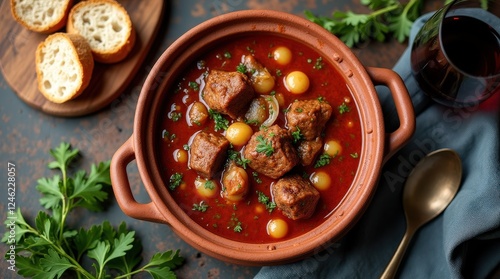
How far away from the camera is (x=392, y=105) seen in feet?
11.6

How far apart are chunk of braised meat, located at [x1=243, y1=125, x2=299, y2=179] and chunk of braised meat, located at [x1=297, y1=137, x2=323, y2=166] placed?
51 mm

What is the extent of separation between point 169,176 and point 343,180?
1.01 metres

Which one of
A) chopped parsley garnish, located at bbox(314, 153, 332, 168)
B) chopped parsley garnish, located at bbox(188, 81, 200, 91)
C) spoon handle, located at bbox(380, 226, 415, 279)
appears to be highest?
chopped parsley garnish, located at bbox(188, 81, 200, 91)

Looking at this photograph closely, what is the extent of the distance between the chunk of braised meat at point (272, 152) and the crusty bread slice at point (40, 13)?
60.5 inches

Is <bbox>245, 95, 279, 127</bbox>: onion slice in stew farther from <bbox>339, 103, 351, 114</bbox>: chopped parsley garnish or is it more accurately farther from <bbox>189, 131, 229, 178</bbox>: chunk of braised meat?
<bbox>339, 103, 351, 114</bbox>: chopped parsley garnish

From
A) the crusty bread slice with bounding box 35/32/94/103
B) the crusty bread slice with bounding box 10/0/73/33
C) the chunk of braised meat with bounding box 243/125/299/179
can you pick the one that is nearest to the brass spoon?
the chunk of braised meat with bounding box 243/125/299/179

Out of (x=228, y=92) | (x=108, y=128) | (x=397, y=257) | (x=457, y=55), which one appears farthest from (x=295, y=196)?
(x=108, y=128)

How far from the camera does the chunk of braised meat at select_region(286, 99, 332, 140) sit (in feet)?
10.5

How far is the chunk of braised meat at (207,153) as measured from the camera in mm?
3143

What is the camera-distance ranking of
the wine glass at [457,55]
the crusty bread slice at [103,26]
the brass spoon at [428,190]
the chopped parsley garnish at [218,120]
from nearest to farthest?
the wine glass at [457,55] → the chopped parsley garnish at [218,120] → the brass spoon at [428,190] → the crusty bread slice at [103,26]

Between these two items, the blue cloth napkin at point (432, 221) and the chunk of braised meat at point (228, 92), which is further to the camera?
the blue cloth napkin at point (432, 221)

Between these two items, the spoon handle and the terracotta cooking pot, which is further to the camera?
the spoon handle

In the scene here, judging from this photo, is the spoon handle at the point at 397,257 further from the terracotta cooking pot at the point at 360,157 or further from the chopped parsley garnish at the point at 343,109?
the chopped parsley garnish at the point at 343,109

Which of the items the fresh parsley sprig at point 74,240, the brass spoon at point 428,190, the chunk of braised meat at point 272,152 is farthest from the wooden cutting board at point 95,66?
the brass spoon at point 428,190
